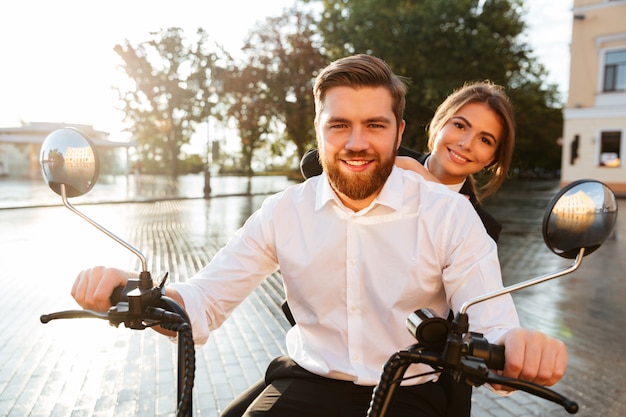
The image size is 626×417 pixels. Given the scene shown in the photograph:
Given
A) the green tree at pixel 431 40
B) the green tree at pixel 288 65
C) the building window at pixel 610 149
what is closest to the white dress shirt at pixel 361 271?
the green tree at pixel 431 40

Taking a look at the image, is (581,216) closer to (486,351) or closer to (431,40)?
(486,351)

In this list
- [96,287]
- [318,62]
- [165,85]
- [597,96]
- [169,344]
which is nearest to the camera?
[96,287]

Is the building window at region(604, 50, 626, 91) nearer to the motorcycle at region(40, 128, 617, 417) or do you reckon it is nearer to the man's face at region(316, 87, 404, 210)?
the man's face at region(316, 87, 404, 210)

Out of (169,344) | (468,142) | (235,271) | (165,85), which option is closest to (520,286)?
(235,271)

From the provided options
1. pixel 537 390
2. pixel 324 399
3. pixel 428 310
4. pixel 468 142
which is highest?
pixel 468 142

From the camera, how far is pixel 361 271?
2.09m

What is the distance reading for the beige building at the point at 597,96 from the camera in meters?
28.8

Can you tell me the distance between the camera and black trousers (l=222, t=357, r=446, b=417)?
1896mm

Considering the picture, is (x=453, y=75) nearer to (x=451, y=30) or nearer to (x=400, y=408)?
(x=451, y=30)

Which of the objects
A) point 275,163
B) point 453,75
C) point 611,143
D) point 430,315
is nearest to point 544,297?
point 430,315

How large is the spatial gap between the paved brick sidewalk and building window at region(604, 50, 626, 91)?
21.8 m

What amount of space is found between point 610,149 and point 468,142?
3041 cm

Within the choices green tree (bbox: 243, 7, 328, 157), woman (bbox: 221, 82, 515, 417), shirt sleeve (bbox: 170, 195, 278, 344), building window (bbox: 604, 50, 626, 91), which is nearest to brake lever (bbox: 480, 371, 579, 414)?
shirt sleeve (bbox: 170, 195, 278, 344)

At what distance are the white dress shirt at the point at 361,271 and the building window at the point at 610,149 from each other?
31.2m
